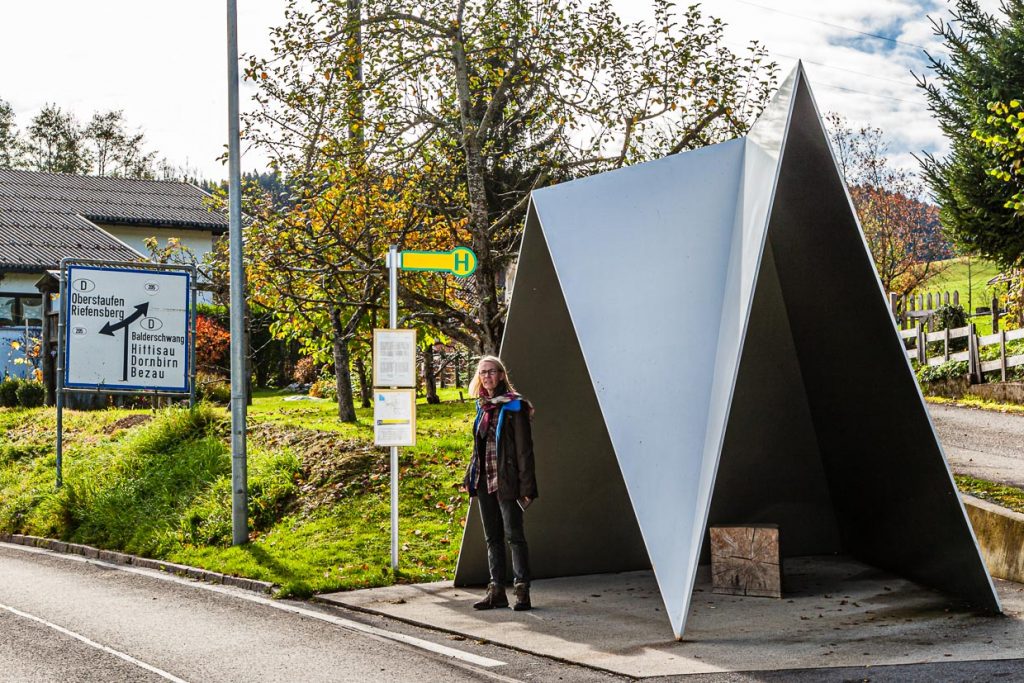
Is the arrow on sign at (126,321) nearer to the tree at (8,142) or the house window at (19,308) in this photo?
the house window at (19,308)

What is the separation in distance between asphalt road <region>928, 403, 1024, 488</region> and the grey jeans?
19.8 ft

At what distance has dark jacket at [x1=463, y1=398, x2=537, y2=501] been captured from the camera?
830 centimetres

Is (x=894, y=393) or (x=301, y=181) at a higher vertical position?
(x=301, y=181)

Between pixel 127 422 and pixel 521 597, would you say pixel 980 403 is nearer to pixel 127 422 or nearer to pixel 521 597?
pixel 127 422

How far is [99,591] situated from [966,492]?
866 cm

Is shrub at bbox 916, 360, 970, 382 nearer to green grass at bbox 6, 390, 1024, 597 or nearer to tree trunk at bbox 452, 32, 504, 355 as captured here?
green grass at bbox 6, 390, 1024, 597

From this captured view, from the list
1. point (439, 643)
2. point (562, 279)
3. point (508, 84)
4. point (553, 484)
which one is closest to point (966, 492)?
point (553, 484)

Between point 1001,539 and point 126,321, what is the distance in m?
12.8

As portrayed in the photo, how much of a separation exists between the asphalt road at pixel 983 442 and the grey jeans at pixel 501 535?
6038mm

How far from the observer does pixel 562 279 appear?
8.41m

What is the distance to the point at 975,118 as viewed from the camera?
934 inches

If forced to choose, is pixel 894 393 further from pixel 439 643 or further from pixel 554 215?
pixel 439 643

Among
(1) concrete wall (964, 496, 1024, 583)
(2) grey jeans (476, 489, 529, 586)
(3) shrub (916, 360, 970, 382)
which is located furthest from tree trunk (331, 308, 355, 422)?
(3) shrub (916, 360, 970, 382)

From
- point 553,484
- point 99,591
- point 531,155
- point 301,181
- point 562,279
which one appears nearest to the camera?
point 562,279
